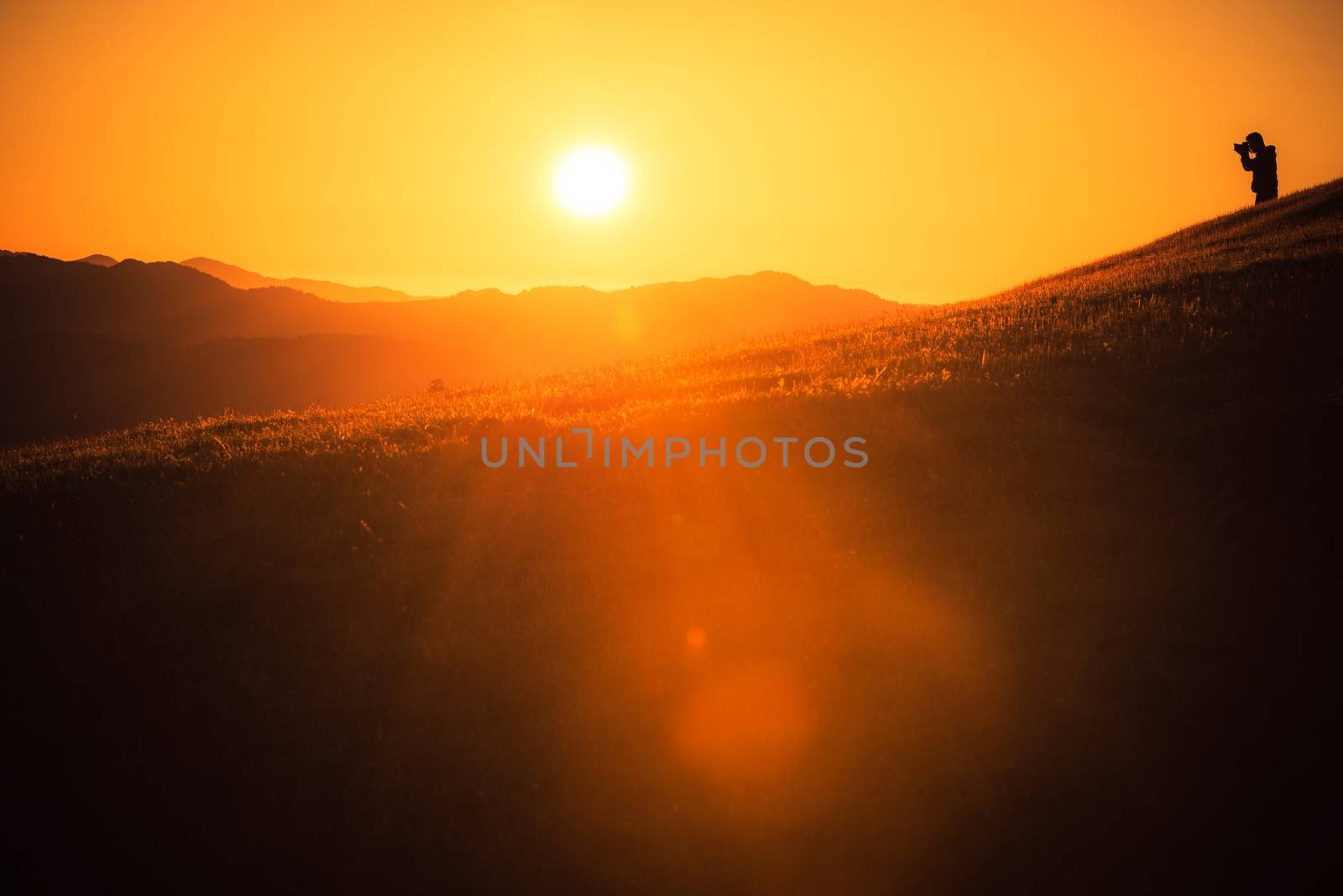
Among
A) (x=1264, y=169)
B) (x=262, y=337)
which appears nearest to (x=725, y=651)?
(x=1264, y=169)

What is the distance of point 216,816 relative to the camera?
5.98 metres

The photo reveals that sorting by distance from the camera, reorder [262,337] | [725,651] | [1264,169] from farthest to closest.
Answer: [262,337]
[1264,169]
[725,651]

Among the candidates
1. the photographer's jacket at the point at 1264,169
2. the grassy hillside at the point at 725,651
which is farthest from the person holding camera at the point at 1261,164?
the grassy hillside at the point at 725,651

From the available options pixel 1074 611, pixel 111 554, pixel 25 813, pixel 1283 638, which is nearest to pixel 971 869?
pixel 1074 611

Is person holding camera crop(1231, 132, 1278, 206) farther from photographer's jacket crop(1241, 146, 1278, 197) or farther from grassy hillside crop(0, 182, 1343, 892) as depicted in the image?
grassy hillside crop(0, 182, 1343, 892)

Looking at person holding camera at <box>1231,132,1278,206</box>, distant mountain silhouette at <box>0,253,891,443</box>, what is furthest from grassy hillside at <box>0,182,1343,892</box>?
person holding camera at <box>1231,132,1278,206</box>

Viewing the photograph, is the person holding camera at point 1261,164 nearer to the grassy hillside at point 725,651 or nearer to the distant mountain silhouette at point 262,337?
the distant mountain silhouette at point 262,337

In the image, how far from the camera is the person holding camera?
31453 millimetres

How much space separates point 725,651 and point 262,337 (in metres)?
87.1

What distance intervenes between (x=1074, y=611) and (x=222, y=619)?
9340 millimetres

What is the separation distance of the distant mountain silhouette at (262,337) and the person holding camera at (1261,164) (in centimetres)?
1946

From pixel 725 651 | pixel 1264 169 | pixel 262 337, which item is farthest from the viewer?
pixel 262 337

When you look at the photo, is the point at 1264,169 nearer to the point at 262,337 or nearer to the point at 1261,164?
the point at 1261,164

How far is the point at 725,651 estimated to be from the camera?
7.38 m
